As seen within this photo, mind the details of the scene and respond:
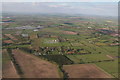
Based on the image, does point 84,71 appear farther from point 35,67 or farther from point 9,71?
point 9,71

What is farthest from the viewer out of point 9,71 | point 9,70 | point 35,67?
point 35,67

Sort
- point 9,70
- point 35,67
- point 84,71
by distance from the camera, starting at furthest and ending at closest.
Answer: point 35,67
point 84,71
point 9,70

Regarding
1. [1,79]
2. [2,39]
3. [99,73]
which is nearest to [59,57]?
[99,73]

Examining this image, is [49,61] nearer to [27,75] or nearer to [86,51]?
[27,75]

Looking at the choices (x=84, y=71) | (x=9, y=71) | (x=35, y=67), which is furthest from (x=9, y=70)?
(x=84, y=71)

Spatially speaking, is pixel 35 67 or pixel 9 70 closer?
pixel 9 70

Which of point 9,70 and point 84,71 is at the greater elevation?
point 9,70
